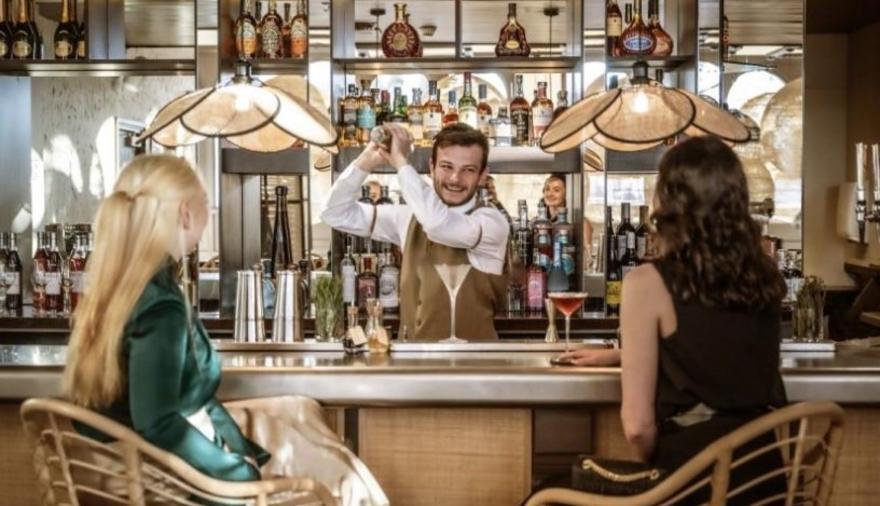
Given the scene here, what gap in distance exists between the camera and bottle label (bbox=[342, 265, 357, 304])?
479cm

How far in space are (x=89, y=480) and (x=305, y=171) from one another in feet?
9.55

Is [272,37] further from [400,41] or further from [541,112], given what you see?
[541,112]

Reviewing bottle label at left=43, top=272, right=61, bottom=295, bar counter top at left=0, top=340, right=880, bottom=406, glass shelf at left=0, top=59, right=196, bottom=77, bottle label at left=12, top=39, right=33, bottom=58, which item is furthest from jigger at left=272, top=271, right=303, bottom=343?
bottle label at left=12, top=39, right=33, bottom=58

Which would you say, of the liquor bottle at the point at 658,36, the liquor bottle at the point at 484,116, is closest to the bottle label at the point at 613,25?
the liquor bottle at the point at 658,36

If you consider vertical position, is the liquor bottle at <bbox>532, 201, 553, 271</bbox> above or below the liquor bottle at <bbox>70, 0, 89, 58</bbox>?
below

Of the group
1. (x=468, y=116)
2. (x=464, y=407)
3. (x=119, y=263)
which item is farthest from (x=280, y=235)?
(x=119, y=263)

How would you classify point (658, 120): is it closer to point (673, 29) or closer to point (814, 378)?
point (814, 378)

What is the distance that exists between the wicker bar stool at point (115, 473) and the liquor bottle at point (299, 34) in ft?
9.79

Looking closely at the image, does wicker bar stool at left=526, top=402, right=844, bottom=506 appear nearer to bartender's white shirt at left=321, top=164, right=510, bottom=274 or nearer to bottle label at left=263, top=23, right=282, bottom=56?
bartender's white shirt at left=321, top=164, right=510, bottom=274

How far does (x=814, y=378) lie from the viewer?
8.75 ft

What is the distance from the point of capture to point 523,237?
504cm

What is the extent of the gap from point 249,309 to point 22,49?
249 centimetres

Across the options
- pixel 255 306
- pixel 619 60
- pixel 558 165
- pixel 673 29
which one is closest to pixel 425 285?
pixel 255 306

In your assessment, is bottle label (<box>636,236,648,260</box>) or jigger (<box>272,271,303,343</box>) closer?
jigger (<box>272,271,303,343</box>)
